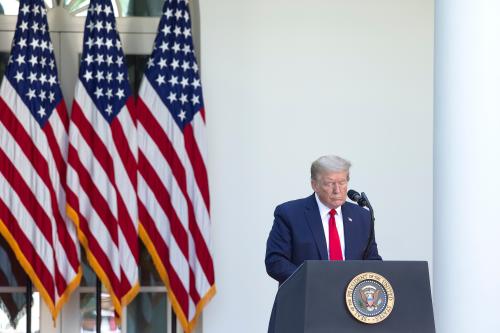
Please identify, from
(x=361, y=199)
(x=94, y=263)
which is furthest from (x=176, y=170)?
(x=361, y=199)

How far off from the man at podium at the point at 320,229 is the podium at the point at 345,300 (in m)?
0.84

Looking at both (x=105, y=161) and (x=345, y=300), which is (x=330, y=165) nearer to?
(x=345, y=300)

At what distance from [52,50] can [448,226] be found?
348 centimetres

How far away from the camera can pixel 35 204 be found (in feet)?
24.6

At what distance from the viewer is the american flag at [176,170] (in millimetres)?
7637

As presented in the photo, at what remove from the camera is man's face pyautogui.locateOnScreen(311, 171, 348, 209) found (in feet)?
17.6

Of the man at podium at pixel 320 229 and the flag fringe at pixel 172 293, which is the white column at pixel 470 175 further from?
the flag fringe at pixel 172 293

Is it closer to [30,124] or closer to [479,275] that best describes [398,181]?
[30,124]

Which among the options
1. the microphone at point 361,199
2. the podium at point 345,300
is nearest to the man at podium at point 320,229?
the microphone at point 361,199

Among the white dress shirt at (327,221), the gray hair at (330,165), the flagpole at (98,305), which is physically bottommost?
the flagpole at (98,305)

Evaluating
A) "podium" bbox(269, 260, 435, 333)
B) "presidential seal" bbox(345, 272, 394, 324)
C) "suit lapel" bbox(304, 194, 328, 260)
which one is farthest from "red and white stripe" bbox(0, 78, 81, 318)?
"presidential seal" bbox(345, 272, 394, 324)

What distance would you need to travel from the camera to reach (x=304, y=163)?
25.9ft

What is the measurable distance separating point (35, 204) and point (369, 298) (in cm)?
354

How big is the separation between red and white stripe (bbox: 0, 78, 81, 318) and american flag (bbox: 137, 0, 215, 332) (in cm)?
52
